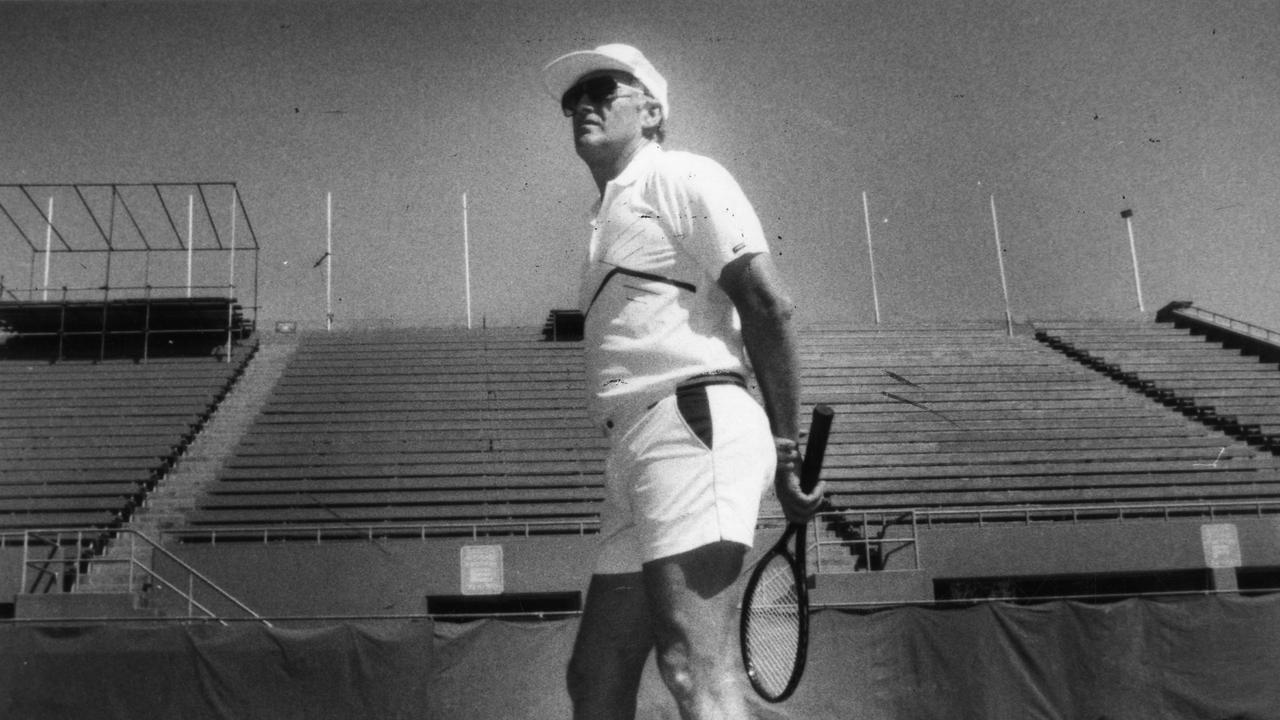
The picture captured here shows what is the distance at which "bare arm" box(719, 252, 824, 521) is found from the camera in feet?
7.73

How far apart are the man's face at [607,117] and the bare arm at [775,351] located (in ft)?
1.53

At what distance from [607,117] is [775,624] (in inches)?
44.5

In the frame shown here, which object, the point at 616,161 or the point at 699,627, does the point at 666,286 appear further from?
the point at 699,627

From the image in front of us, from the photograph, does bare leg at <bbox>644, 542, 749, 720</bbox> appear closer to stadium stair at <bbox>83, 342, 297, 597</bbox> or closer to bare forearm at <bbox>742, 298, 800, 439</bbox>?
bare forearm at <bbox>742, 298, 800, 439</bbox>

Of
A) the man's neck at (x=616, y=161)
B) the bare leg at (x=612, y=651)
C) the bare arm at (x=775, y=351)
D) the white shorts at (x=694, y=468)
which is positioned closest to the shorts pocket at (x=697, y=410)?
the white shorts at (x=694, y=468)

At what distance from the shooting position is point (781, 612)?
8.54 ft

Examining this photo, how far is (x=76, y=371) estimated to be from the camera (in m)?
18.8

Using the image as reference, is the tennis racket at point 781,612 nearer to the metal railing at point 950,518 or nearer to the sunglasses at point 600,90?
the sunglasses at point 600,90

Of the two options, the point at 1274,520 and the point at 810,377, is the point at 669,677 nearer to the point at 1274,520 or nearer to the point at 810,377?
the point at 1274,520

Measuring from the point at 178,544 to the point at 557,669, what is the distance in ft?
25.2

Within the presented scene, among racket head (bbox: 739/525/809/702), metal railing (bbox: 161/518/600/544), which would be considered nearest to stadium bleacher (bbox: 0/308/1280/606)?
metal railing (bbox: 161/518/600/544)

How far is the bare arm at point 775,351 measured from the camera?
2.36 metres

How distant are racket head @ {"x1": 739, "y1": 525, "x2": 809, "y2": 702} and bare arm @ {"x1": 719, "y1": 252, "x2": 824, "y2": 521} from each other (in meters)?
0.12

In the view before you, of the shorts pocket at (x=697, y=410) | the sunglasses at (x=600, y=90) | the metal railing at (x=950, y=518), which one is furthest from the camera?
the metal railing at (x=950, y=518)
